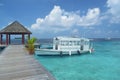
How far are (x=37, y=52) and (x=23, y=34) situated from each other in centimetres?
349

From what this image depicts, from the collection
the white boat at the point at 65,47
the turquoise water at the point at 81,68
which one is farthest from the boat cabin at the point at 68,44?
the turquoise water at the point at 81,68

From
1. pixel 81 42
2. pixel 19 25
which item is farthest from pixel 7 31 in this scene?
pixel 81 42

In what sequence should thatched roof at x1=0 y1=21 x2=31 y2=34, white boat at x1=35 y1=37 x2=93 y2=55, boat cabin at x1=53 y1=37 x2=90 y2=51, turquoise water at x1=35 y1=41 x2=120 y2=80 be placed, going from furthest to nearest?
boat cabin at x1=53 y1=37 x2=90 y2=51 → thatched roof at x1=0 y1=21 x2=31 y2=34 → white boat at x1=35 y1=37 x2=93 y2=55 → turquoise water at x1=35 y1=41 x2=120 y2=80

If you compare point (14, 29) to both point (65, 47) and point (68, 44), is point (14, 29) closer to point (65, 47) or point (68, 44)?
point (65, 47)

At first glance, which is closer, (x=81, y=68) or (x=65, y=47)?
(x=81, y=68)

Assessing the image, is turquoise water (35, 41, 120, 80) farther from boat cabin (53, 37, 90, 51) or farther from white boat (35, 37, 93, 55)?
boat cabin (53, 37, 90, 51)

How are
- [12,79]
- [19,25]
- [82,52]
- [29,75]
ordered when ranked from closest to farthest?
[12,79], [29,75], [19,25], [82,52]

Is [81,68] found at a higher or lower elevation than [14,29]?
lower

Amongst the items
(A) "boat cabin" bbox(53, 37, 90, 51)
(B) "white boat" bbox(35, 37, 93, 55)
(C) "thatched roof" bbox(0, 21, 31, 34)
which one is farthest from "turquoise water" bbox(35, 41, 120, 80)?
(C) "thatched roof" bbox(0, 21, 31, 34)

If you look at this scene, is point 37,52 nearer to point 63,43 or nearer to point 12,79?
point 63,43

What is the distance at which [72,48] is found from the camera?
24953mm

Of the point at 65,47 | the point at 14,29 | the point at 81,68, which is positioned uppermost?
the point at 14,29

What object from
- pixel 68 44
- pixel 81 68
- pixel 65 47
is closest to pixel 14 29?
pixel 65 47

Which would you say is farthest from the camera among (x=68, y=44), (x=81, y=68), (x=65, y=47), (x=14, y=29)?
(x=68, y=44)
